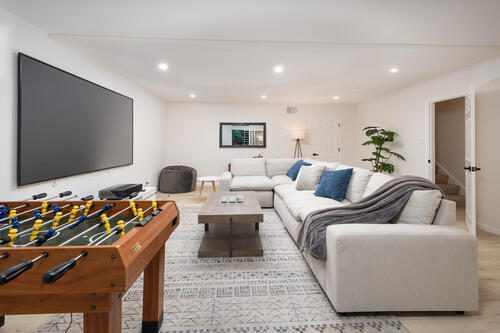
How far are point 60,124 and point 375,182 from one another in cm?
348

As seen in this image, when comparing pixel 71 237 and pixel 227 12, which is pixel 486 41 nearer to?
pixel 227 12

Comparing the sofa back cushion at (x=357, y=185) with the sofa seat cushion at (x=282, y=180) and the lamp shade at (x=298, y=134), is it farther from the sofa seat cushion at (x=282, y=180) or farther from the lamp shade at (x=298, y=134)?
the lamp shade at (x=298, y=134)

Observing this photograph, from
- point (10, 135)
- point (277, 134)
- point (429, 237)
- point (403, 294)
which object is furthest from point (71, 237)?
point (277, 134)

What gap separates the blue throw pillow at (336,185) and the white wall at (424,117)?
2058 millimetres

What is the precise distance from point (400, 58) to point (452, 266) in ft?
9.54

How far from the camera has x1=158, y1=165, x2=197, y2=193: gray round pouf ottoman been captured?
5.96 meters

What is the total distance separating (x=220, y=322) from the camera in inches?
62.8

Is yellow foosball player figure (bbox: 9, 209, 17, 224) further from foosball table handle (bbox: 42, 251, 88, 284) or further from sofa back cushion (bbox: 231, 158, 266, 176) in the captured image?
sofa back cushion (bbox: 231, 158, 266, 176)

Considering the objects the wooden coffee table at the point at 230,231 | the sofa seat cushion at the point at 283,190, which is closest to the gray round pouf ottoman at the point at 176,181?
the sofa seat cushion at the point at 283,190

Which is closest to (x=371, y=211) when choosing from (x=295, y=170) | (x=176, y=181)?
(x=295, y=170)

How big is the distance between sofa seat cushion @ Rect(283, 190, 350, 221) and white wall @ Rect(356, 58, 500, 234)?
2.17 metres

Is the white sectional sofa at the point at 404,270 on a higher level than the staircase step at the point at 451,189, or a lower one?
lower

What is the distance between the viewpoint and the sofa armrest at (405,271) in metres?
1.60

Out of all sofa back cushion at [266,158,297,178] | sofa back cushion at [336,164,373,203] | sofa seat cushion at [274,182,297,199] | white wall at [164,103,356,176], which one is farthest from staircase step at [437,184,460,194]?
sofa seat cushion at [274,182,297,199]
